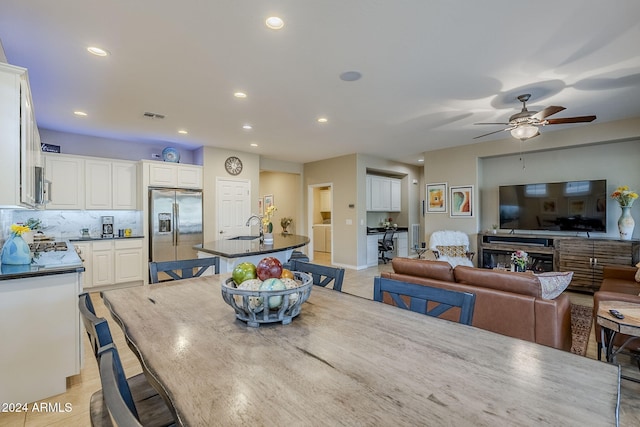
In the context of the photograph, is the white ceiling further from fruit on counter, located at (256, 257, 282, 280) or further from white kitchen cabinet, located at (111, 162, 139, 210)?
fruit on counter, located at (256, 257, 282, 280)

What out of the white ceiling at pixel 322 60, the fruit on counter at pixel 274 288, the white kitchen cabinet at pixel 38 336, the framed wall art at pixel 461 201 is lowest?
the white kitchen cabinet at pixel 38 336

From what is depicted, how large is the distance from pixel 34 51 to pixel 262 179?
24.7ft

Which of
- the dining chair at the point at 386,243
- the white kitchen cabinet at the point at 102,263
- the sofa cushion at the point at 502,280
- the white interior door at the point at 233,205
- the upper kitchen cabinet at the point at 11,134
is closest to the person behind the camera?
the upper kitchen cabinet at the point at 11,134

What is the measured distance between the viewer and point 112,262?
16.3ft

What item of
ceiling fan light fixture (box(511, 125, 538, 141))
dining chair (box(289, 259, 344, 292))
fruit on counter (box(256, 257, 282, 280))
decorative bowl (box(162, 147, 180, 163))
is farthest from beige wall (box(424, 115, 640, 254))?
fruit on counter (box(256, 257, 282, 280))

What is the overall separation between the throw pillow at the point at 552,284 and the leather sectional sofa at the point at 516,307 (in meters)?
0.04

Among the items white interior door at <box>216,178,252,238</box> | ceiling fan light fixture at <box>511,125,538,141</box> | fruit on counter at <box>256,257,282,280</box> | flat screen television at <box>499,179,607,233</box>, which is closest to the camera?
fruit on counter at <box>256,257,282,280</box>

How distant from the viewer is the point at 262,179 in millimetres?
10039

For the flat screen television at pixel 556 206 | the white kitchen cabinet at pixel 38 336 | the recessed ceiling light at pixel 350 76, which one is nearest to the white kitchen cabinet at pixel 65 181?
the white kitchen cabinet at pixel 38 336

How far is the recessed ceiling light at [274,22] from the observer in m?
2.14

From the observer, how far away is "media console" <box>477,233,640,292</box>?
448cm

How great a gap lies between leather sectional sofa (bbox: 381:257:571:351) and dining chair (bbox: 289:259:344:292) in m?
1.37

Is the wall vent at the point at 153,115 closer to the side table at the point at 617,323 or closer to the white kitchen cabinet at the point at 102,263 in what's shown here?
the white kitchen cabinet at the point at 102,263

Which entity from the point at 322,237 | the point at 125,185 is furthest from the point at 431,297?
the point at 322,237
